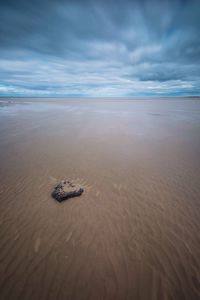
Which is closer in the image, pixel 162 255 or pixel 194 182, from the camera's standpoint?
pixel 162 255

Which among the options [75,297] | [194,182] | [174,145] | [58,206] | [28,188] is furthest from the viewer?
[174,145]

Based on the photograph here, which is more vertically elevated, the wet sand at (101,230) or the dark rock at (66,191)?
the dark rock at (66,191)

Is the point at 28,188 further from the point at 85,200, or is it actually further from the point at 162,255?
the point at 162,255

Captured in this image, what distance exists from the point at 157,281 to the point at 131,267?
492 millimetres

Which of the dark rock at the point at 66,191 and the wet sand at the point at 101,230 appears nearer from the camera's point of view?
the wet sand at the point at 101,230

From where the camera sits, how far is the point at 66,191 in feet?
14.9

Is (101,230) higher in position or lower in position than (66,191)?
lower

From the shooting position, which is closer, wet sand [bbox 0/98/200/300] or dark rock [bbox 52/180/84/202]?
wet sand [bbox 0/98/200/300]

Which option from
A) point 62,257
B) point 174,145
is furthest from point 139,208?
point 174,145

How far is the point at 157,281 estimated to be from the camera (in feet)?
8.63

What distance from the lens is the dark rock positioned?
4.43 m

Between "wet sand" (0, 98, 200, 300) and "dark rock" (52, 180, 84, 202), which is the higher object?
"dark rock" (52, 180, 84, 202)

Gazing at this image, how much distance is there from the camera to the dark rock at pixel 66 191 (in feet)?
14.5

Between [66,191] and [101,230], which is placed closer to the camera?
[101,230]
